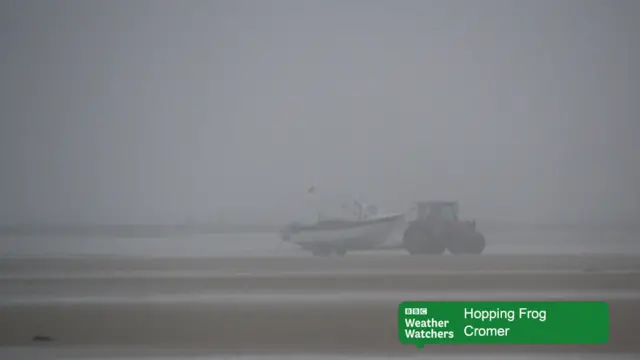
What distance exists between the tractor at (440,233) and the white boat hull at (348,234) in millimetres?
87

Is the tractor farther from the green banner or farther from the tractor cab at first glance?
the green banner

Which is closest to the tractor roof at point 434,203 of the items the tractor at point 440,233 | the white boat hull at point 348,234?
the tractor at point 440,233

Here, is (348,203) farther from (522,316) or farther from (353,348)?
(522,316)

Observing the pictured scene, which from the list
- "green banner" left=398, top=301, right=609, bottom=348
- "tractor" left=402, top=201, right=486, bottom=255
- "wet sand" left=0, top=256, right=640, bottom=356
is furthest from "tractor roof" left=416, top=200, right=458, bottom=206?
"green banner" left=398, top=301, right=609, bottom=348

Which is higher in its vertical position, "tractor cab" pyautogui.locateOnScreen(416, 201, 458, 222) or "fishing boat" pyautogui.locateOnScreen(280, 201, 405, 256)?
"tractor cab" pyautogui.locateOnScreen(416, 201, 458, 222)

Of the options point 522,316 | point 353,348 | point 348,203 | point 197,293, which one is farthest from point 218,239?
point 522,316

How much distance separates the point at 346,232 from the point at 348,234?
0.01 meters

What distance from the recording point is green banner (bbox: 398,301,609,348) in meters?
2.66

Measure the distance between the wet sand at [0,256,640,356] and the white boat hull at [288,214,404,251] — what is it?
0.07 meters

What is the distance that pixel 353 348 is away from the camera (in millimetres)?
2684

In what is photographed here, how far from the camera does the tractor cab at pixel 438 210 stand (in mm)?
2688

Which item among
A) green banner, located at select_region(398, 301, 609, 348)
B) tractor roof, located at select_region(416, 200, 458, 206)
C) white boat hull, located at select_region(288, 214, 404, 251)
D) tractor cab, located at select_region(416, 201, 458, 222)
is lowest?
green banner, located at select_region(398, 301, 609, 348)

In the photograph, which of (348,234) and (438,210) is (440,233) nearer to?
(438,210)

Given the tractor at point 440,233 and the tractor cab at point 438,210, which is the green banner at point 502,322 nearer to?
the tractor at point 440,233
